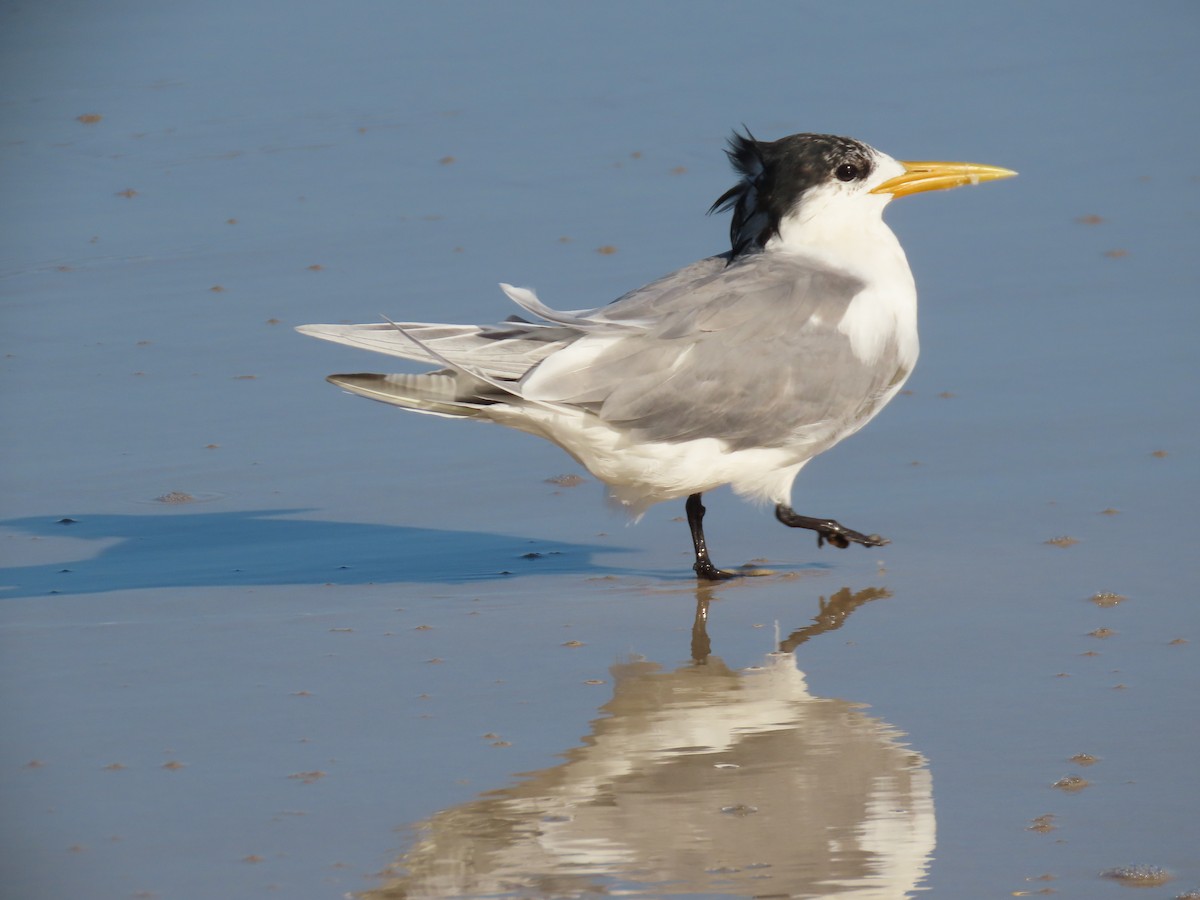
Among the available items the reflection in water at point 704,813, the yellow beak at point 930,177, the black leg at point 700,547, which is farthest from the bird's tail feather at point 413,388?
the yellow beak at point 930,177

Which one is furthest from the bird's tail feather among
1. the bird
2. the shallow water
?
the shallow water

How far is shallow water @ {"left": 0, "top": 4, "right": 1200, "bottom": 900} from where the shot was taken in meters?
4.09

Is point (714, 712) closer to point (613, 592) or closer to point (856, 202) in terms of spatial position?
point (613, 592)

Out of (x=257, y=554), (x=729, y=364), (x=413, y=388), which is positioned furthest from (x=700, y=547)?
(x=257, y=554)

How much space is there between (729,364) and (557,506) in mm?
1056

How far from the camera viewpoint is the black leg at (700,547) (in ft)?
18.8

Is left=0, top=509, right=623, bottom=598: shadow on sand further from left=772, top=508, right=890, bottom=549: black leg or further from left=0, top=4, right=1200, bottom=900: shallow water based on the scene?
left=772, top=508, right=890, bottom=549: black leg

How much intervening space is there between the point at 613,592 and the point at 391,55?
635cm

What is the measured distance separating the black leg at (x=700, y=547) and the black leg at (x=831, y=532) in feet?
0.14

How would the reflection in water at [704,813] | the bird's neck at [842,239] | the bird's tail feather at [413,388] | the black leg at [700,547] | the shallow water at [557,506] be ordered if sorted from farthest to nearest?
the bird's neck at [842,239]
the black leg at [700,547]
the bird's tail feather at [413,388]
the shallow water at [557,506]
the reflection in water at [704,813]

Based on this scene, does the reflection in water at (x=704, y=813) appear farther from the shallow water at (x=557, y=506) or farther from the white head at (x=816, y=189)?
the white head at (x=816, y=189)

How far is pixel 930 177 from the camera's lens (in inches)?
240

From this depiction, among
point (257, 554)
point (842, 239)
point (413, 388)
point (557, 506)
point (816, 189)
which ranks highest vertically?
point (816, 189)

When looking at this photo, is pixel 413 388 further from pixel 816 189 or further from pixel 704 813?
pixel 704 813
